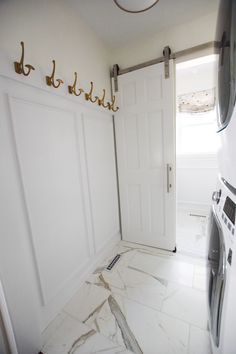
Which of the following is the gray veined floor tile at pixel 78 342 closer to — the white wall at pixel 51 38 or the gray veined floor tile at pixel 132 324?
the gray veined floor tile at pixel 132 324

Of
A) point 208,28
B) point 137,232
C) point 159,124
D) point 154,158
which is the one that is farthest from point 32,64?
point 137,232

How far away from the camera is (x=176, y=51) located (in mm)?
1595

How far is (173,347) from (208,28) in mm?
2505

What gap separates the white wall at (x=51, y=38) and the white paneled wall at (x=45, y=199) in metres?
0.19

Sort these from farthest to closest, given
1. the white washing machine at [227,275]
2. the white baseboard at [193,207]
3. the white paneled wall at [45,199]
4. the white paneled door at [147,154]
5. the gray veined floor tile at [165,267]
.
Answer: the white baseboard at [193,207], the white paneled door at [147,154], the gray veined floor tile at [165,267], the white paneled wall at [45,199], the white washing machine at [227,275]

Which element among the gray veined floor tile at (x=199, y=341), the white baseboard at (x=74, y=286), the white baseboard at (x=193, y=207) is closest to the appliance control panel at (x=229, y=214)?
the gray veined floor tile at (x=199, y=341)

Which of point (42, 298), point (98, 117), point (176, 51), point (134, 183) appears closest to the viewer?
point (42, 298)

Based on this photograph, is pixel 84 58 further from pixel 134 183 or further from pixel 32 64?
pixel 134 183

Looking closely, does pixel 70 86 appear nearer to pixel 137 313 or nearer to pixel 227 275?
pixel 227 275

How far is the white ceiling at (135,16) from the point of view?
1318 mm

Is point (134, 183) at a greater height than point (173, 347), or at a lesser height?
greater

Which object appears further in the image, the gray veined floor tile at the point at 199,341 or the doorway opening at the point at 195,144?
the doorway opening at the point at 195,144

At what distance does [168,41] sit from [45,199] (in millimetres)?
1869

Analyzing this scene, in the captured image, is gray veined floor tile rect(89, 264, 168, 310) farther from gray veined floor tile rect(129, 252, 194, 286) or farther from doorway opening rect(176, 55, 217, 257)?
doorway opening rect(176, 55, 217, 257)
